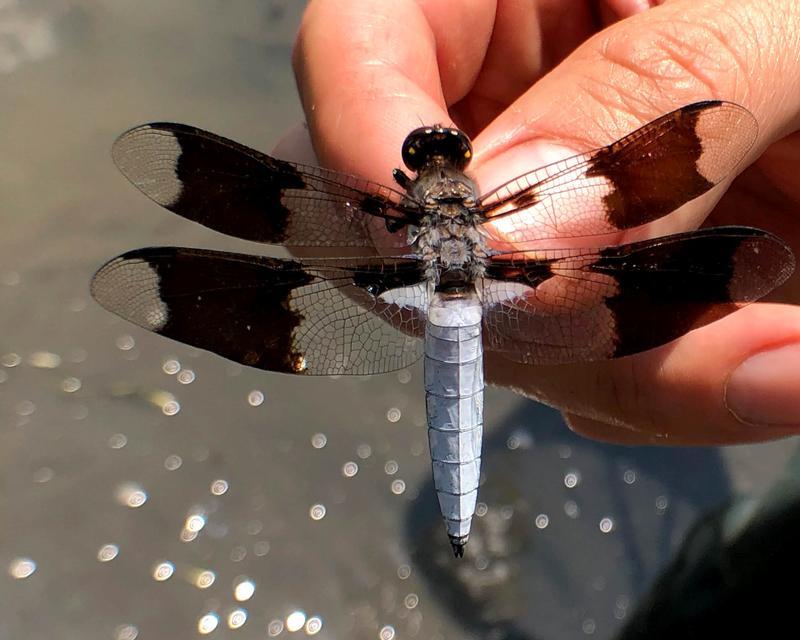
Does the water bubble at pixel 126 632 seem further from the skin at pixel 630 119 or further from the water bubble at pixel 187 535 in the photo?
the skin at pixel 630 119

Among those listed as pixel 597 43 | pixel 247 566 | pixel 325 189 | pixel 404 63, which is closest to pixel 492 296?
pixel 325 189

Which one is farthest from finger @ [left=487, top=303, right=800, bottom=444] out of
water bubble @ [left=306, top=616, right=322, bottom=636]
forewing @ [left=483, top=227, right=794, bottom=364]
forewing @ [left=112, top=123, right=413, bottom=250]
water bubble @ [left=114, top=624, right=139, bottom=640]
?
water bubble @ [left=114, top=624, right=139, bottom=640]

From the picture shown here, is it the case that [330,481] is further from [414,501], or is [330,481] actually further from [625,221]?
[625,221]

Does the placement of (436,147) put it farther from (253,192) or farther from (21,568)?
(21,568)

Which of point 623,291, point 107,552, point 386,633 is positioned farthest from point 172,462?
point 623,291

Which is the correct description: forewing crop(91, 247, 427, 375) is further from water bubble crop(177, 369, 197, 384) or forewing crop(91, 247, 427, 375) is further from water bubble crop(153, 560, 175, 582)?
water bubble crop(177, 369, 197, 384)

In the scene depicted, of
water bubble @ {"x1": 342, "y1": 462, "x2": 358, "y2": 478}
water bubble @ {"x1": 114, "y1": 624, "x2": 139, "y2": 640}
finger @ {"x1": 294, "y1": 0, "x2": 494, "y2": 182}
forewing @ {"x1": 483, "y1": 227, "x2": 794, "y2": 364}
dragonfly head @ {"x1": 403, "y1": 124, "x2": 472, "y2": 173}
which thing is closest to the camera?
forewing @ {"x1": 483, "y1": 227, "x2": 794, "y2": 364}

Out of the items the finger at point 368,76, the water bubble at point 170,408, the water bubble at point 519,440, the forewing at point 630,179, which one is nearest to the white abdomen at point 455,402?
the forewing at point 630,179
